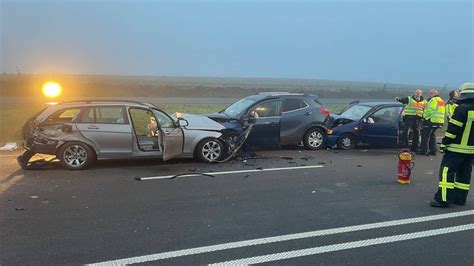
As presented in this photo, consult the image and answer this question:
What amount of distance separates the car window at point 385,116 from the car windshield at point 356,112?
0.91 feet

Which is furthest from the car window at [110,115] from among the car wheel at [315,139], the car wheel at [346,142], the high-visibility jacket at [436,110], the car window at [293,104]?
the high-visibility jacket at [436,110]

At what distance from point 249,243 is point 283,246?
372 mm

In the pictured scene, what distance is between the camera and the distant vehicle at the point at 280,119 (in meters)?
11.0

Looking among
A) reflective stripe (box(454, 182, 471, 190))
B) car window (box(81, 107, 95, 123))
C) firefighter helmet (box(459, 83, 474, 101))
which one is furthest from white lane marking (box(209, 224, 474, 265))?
car window (box(81, 107, 95, 123))

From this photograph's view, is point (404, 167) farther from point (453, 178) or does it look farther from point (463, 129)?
point (463, 129)

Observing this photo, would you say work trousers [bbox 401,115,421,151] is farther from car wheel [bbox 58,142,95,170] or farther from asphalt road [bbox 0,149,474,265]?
car wheel [bbox 58,142,95,170]

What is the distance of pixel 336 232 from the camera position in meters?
4.91

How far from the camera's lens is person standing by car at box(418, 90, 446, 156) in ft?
36.2

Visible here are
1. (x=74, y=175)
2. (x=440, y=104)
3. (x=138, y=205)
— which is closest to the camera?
(x=138, y=205)

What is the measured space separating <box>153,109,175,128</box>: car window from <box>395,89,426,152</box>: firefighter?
6861 millimetres

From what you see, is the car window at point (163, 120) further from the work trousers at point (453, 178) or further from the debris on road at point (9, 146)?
the work trousers at point (453, 178)

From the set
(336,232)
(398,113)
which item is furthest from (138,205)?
(398,113)

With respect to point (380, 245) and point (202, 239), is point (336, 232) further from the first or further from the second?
point (202, 239)

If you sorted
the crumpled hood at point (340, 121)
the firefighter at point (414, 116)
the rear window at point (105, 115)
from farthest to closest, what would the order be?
1. the crumpled hood at point (340, 121)
2. the firefighter at point (414, 116)
3. the rear window at point (105, 115)
